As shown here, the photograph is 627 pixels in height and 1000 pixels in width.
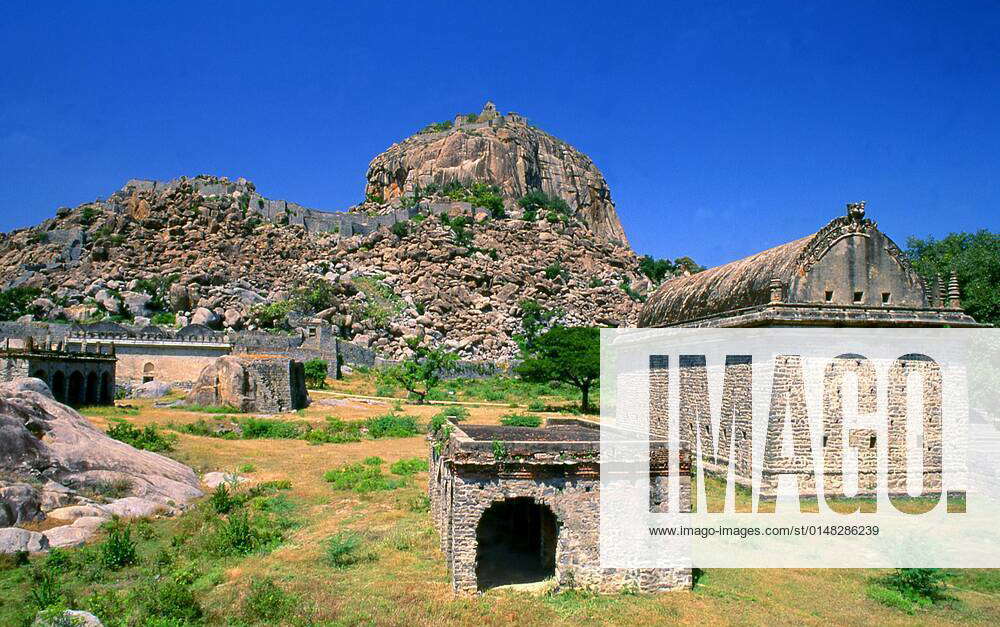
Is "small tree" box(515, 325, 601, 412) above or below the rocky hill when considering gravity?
below

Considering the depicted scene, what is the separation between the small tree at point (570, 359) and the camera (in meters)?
33.9

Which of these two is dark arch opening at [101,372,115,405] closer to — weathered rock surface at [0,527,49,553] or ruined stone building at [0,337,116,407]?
ruined stone building at [0,337,116,407]

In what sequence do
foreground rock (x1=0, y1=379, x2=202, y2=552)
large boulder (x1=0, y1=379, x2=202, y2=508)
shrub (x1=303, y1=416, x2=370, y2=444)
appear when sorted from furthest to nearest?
shrub (x1=303, y1=416, x2=370, y2=444)
large boulder (x1=0, y1=379, x2=202, y2=508)
foreground rock (x1=0, y1=379, x2=202, y2=552)

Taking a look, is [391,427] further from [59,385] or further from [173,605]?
[173,605]

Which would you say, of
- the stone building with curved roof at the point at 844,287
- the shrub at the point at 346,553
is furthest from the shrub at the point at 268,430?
the stone building with curved roof at the point at 844,287

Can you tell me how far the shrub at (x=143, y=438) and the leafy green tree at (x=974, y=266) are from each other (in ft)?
82.7

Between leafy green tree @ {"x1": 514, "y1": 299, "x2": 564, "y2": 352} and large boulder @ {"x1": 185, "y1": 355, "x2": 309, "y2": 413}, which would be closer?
large boulder @ {"x1": 185, "y1": 355, "x2": 309, "y2": 413}

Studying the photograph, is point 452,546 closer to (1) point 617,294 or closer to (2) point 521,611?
(2) point 521,611

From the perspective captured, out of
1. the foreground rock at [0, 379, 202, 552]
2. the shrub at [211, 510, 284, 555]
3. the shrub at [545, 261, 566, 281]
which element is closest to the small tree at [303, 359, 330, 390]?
the foreground rock at [0, 379, 202, 552]

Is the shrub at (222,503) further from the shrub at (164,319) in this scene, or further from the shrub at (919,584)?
the shrub at (164,319)

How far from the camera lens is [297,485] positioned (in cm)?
1680

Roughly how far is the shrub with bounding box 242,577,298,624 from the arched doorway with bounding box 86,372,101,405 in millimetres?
25048

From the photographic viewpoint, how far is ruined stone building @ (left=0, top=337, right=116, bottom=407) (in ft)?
78.5

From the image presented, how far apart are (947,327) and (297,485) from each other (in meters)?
17.0
